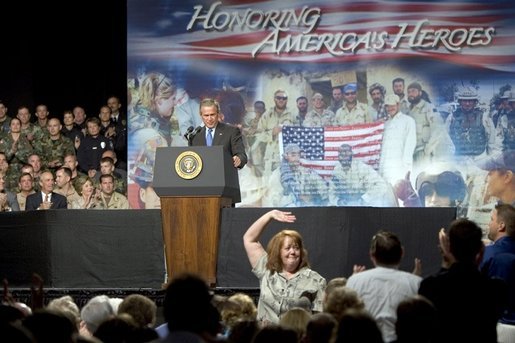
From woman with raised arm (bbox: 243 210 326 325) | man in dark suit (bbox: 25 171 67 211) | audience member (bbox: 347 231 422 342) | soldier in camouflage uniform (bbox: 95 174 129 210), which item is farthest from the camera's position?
soldier in camouflage uniform (bbox: 95 174 129 210)

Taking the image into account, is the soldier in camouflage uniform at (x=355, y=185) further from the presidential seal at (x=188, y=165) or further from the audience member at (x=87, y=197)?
the presidential seal at (x=188, y=165)

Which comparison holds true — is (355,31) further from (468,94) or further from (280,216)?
(280,216)

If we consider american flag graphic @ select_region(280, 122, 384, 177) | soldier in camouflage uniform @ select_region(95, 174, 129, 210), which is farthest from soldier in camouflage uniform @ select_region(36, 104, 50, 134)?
american flag graphic @ select_region(280, 122, 384, 177)

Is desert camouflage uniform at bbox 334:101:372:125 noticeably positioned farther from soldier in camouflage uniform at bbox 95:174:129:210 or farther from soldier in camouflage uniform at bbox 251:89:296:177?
soldier in camouflage uniform at bbox 95:174:129:210

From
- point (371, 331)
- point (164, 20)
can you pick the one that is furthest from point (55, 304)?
point (164, 20)

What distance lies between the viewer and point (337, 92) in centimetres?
1516

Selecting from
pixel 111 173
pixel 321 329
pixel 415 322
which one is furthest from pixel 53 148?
pixel 415 322

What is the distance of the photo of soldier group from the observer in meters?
14.7

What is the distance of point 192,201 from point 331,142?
6165 mm

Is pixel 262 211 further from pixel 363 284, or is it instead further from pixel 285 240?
pixel 363 284

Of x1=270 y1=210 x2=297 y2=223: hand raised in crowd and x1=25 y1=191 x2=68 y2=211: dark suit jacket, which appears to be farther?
x1=25 y1=191 x2=68 y2=211: dark suit jacket

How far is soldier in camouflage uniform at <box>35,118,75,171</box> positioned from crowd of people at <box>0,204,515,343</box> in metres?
6.87

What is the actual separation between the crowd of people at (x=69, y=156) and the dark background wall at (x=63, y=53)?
0.83m

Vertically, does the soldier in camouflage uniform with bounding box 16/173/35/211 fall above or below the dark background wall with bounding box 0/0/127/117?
below
